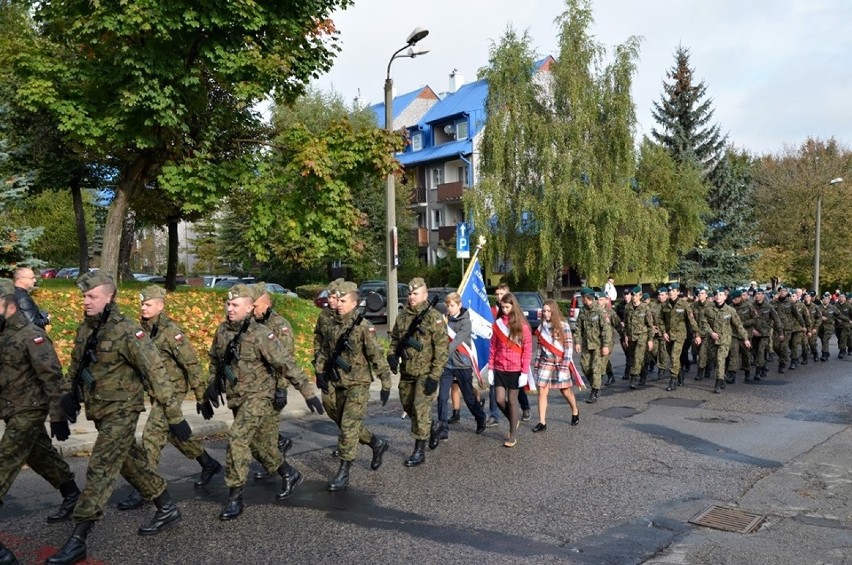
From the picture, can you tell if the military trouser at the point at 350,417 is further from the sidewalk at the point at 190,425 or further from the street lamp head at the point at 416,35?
the street lamp head at the point at 416,35

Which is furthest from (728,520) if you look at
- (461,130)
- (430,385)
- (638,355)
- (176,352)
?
(461,130)

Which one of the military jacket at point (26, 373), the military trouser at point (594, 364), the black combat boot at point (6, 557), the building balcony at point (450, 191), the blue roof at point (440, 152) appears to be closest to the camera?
the black combat boot at point (6, 557)

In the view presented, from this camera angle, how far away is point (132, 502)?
6723mm

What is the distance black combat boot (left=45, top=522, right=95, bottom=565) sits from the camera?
5270 mm

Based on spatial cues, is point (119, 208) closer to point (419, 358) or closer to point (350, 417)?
point (419, 358)

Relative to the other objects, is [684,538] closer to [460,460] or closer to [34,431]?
[460,460]

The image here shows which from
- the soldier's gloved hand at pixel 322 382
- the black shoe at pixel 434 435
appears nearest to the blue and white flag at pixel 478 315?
the black shoe at pixel 434 435

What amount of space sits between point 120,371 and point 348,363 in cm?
233

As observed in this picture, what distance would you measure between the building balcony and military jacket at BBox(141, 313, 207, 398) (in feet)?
→ 146

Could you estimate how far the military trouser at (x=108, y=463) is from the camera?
17.8ft

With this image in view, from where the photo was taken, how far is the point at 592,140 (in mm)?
31484

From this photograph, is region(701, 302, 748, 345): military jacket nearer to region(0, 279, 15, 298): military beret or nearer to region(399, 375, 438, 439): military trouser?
region(399, 375, 438, 439): military trouser

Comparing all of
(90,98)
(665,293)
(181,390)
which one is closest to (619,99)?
(665,293)

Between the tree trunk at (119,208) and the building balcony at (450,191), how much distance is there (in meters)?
35.4
